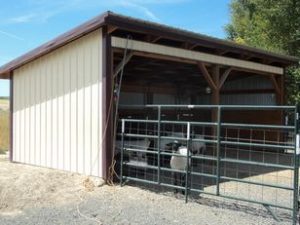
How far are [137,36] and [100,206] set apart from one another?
4.45 meters

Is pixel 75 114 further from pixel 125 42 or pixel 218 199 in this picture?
pixel 218 199

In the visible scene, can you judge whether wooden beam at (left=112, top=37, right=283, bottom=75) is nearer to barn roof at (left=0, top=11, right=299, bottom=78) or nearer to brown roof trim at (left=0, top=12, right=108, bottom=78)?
barn roof at (left=0, top=11, right=299, bottom=78)

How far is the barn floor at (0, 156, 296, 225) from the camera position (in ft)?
24.0

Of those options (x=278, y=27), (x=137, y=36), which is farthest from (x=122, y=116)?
(x=278, y=27)

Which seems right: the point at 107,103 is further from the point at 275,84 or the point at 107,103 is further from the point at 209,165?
the point at 275,84

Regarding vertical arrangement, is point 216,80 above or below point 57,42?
below

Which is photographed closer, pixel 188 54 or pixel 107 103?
pixel 107 103

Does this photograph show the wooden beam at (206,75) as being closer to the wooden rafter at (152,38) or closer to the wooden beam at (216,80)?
the wooden beam at (216,80)

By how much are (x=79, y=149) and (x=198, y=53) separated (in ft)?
13.9

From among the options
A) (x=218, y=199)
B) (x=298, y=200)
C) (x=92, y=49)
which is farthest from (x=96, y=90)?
(x=298, y=200)

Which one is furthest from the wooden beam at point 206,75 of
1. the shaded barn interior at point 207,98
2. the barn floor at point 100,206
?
the barn floor at point 100,206

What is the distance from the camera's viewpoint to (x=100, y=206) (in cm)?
823

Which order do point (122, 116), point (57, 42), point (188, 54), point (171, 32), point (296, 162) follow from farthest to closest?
point (188, 54) → point (122, 116) → point (57, 42) → point (171, 32) → point (296, 162)

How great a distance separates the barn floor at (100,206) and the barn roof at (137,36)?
3187 mm
